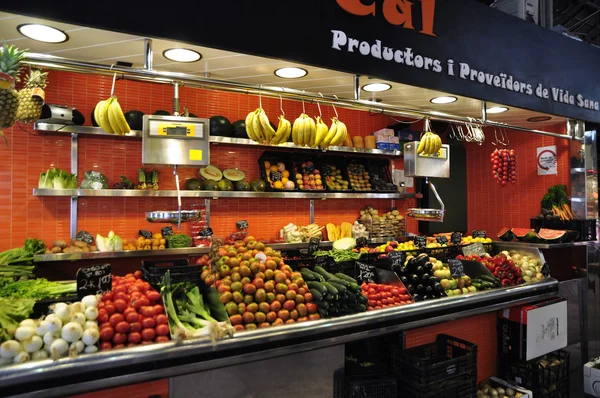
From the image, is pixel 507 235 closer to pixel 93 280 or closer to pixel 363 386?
pixel 363 386

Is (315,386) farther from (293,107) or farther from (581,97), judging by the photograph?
(581,97)

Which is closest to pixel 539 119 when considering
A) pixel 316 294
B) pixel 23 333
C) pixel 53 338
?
pixel 316 294

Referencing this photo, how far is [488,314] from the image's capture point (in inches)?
158

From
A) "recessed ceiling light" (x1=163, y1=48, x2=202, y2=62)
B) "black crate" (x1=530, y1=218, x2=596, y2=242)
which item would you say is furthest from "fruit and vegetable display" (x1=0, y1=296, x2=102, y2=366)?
"black crate" (x1=530, y1=218, x2=596, y2=242)

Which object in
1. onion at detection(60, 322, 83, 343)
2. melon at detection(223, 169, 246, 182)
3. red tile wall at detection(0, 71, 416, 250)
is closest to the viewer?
onion at detection(60, 322, 83, 343)

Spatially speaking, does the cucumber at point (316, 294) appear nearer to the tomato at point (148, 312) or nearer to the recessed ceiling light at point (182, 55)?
the tomato at point (148, 312)

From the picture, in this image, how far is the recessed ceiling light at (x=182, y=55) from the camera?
3.19m

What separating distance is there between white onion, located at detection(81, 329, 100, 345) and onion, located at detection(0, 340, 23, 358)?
0.95 feet

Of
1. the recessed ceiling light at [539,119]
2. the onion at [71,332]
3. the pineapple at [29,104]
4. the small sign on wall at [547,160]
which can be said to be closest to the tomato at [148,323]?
the onion at [71,332]

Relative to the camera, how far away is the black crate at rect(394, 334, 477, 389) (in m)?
2.96

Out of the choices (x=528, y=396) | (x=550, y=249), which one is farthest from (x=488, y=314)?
(x=550, y=249)

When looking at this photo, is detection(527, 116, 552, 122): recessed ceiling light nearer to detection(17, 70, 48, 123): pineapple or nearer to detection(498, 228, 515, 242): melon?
detection(498, 228, 515, 242): melon

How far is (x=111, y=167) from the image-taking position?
18.0 feet

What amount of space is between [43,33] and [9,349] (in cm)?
221
